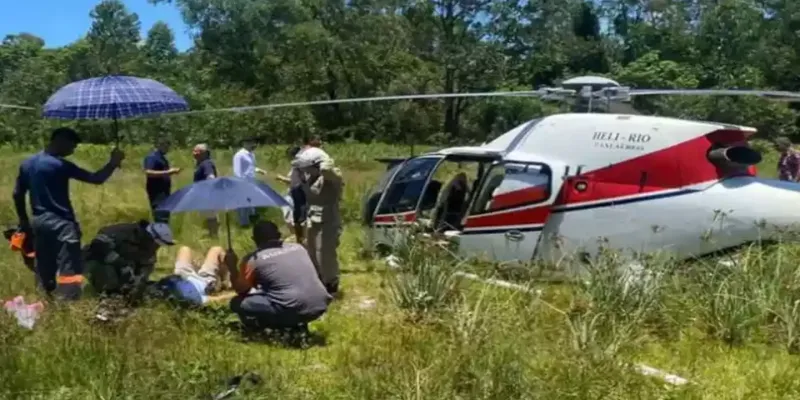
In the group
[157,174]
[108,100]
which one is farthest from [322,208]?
[157,174]

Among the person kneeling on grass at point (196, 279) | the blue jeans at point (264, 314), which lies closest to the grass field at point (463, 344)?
the blue jeans at point (264, 314)


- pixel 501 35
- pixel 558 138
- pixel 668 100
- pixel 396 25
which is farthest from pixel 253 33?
pixel 558 138

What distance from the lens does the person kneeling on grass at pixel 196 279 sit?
7965mm

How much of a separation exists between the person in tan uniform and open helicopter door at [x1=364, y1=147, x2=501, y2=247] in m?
1.50

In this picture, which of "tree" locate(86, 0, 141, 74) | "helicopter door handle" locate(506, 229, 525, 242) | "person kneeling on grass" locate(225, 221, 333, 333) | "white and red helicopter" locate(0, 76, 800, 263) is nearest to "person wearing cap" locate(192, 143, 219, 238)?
"white and red helicopter" locate(0, 76, 800, 263)

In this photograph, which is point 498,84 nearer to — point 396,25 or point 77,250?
point 396,25

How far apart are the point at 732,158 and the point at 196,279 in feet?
17.1

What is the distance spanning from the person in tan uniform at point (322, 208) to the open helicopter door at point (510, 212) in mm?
1615

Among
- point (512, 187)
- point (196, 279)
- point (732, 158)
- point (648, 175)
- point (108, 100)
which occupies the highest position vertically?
point (108, 100)

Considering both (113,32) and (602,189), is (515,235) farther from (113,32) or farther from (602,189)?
(113,32)

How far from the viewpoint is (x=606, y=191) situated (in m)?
9.38

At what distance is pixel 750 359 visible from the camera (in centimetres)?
679

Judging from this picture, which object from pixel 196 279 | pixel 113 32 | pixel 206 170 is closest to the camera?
pixel 196 279

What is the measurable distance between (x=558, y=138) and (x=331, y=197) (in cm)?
262
